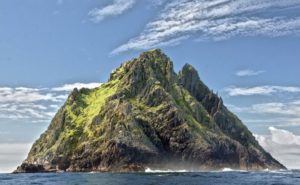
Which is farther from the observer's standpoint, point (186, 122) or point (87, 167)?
point (186, 122)

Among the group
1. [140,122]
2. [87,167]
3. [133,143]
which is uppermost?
[140,122]

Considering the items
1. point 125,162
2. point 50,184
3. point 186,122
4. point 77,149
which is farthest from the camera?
point 186,122

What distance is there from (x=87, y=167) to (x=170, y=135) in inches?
2326

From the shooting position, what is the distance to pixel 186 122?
648ft

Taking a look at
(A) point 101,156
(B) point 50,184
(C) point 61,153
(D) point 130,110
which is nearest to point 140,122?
(D) point 130,110

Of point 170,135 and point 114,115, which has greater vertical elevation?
point 114,115

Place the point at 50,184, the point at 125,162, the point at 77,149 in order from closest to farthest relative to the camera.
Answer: the point at 50,184, the point at 125,162, the point at 77,149

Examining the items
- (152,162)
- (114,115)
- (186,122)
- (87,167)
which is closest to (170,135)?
(186,122)

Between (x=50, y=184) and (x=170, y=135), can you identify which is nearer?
(x=50, y=184)

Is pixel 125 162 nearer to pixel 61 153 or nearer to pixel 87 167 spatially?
pixel 87 167

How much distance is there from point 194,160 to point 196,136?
17.0 meters

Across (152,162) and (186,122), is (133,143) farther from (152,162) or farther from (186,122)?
(186,122)

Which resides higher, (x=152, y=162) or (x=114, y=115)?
(x=114, y=115)

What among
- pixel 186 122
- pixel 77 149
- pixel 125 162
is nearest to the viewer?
pixel 125 162
